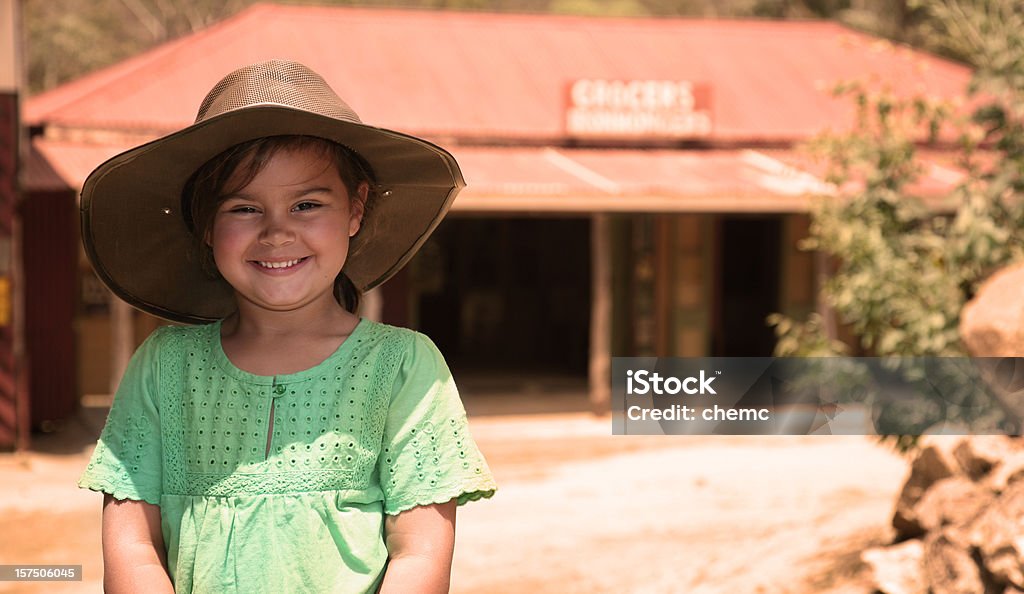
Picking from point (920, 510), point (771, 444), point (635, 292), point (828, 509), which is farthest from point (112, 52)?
point (920, 510)

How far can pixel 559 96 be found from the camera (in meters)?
13.1

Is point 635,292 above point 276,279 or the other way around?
the other way around

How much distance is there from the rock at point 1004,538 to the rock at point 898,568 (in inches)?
25.7

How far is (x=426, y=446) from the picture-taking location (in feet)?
5.81

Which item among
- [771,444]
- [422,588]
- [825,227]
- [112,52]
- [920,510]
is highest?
[112,52]

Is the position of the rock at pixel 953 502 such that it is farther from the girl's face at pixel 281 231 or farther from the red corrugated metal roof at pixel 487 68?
the red corrugated metal roof at pixel 487 68

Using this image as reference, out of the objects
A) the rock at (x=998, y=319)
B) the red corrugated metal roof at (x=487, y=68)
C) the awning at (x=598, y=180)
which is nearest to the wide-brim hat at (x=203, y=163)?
the rock at (x=998, y=319)

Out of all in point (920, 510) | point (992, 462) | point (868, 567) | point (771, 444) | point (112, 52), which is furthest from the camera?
point (112, 52)

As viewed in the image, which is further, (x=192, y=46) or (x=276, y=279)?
(x=192, y=46)

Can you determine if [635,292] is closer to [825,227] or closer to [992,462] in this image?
[825,227]

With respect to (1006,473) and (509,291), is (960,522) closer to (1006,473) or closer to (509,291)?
(1006,473)

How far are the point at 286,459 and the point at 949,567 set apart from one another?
3693mm

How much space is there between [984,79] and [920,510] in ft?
6.42

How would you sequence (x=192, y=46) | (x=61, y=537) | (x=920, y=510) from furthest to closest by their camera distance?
(x=192, y=46) → (x=61, y=537) → (x=920, y=510)
